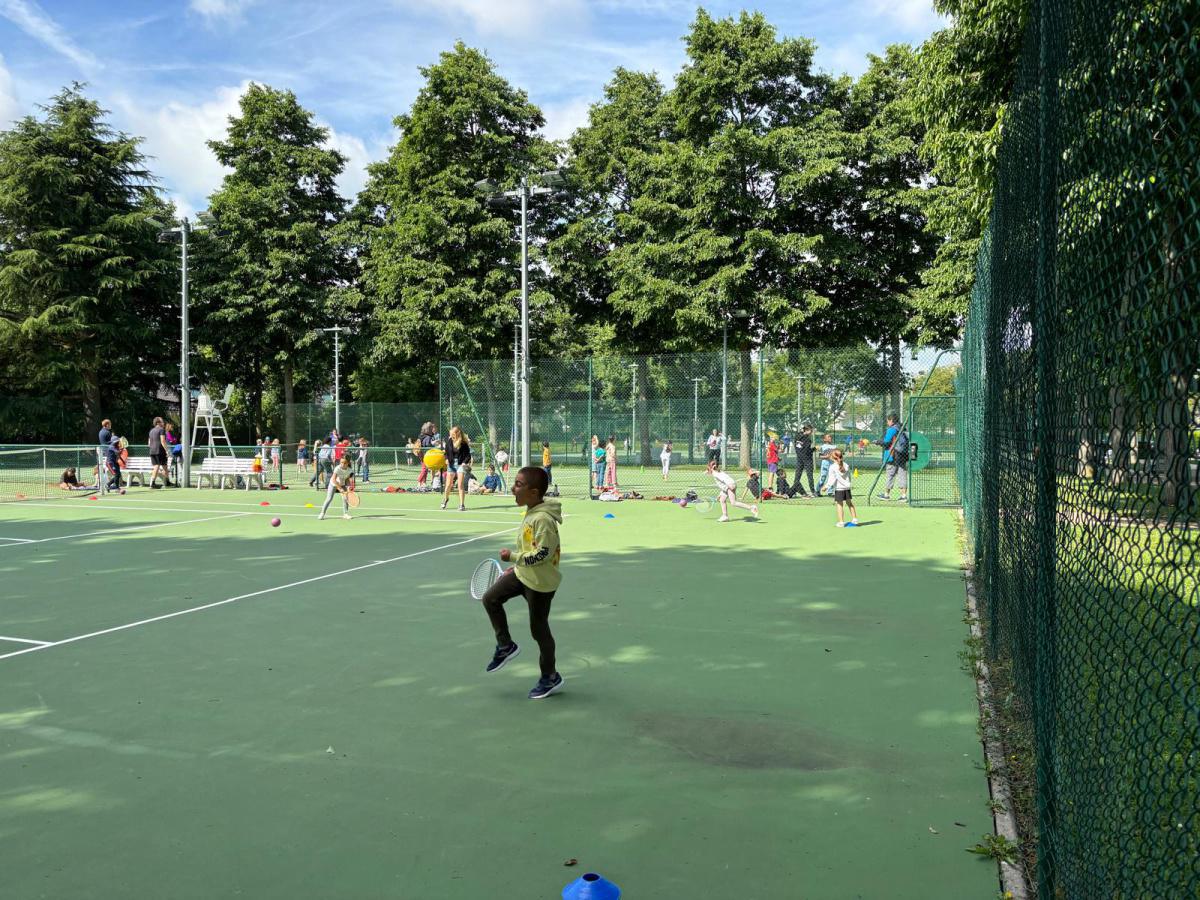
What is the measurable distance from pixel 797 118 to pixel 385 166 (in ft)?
67.2

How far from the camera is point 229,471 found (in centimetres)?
2589

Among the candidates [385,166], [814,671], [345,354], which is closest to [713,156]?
[385,166]

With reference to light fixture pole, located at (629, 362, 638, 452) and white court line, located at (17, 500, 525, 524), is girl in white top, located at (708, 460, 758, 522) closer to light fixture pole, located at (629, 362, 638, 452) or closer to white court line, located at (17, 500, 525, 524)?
white court line, located at (17, 500, 525, 524)

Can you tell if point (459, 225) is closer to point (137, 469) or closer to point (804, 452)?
point (137, 469)

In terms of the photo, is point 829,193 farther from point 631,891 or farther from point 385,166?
point 631,891

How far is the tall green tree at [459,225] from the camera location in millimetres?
37344

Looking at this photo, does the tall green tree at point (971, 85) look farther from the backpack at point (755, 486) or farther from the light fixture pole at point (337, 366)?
the light fixture pole at point (337, 366)

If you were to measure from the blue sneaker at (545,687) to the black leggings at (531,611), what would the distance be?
0.12 feet

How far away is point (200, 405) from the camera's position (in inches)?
1164

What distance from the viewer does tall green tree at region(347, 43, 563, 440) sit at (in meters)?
37.3

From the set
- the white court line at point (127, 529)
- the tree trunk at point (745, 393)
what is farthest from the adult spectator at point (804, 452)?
the white court line at point (127, 529)

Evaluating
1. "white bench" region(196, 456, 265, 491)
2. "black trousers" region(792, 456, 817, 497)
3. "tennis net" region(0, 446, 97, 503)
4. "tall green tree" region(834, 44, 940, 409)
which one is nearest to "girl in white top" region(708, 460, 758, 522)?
"black trousers" region(792, 456, 817, 497)

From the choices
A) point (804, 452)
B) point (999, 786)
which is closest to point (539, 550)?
point (999, 786)

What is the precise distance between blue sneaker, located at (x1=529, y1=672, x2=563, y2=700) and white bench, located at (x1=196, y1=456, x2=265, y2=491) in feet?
71.3
